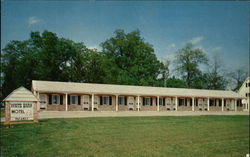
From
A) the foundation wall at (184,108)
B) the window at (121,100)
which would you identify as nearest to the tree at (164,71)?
the foundation wall at (184,108)

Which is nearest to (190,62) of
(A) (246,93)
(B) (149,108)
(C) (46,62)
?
(A) (246,93)

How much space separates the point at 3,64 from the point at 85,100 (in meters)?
19.4

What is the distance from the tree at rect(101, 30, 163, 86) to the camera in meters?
42.4

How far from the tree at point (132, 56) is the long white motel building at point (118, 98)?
1206 centimetres

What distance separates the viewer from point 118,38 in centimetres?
4456

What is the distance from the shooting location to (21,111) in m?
12.0

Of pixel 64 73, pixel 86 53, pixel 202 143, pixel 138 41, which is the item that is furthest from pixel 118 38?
pixel 202 143

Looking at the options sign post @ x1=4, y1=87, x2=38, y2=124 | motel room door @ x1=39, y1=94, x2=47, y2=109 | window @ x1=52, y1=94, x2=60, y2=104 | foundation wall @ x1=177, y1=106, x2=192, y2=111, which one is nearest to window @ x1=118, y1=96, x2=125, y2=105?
window @ x1=52, y1=94, x2=60, y2=104

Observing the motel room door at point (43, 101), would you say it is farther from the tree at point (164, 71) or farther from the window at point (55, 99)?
the tree at point (164, 71)

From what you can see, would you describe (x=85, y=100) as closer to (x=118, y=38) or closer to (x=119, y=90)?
(x=119, y=90)

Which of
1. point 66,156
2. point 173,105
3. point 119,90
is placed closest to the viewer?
point 66,156

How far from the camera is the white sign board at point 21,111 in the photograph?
38.1 ft

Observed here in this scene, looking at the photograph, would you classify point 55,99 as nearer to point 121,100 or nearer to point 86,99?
point 86,99

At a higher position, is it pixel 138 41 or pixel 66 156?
pixel 138 41
